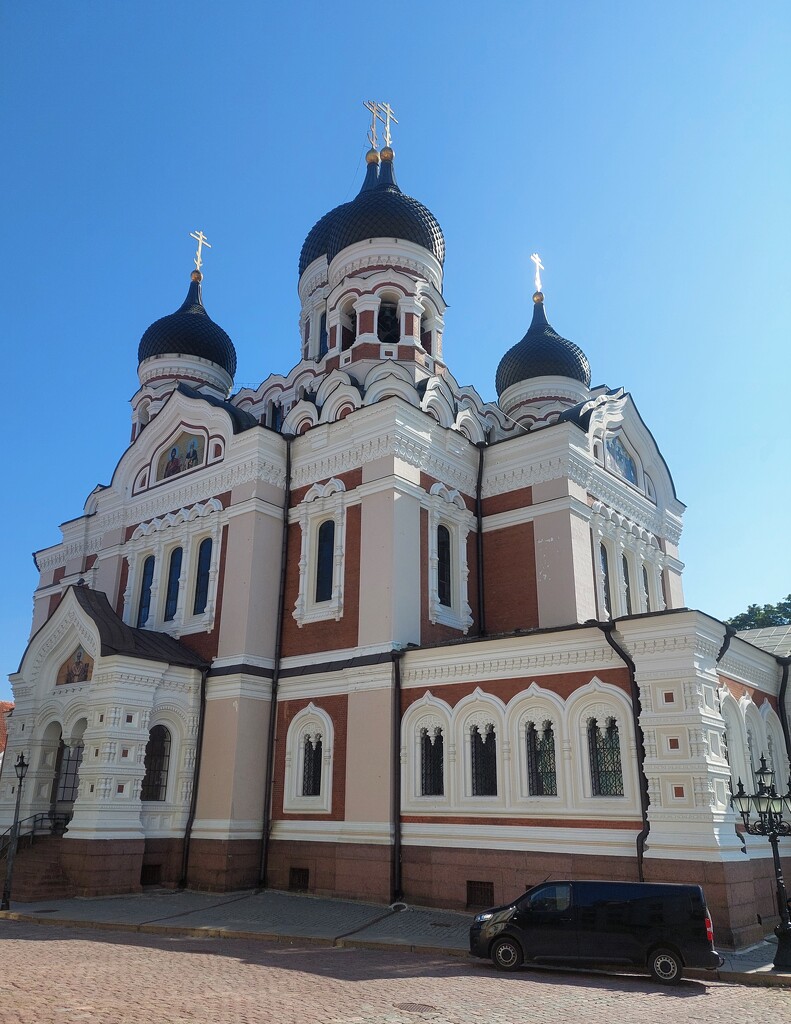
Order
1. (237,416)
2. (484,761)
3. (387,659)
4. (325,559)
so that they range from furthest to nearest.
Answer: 1. (237,416)
2. (325,559)
3. (387,659)
4. (484,761)

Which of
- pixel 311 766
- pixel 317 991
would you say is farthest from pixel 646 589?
pixel 317 991

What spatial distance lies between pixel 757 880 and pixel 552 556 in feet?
22.6

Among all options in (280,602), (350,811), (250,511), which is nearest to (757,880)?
(350,811)

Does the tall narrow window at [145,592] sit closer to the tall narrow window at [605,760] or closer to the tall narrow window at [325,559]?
the tall narrow window at [325,559]

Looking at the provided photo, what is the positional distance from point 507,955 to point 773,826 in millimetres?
3705

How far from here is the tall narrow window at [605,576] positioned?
686 inches

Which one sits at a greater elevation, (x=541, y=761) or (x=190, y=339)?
(x=190, y=339)

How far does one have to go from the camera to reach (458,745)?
1371cm

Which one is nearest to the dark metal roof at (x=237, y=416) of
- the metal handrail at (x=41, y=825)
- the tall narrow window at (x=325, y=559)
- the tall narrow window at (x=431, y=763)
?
the tall narrow window at (x=325, y=559)

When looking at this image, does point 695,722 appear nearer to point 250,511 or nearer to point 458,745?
point 458,745

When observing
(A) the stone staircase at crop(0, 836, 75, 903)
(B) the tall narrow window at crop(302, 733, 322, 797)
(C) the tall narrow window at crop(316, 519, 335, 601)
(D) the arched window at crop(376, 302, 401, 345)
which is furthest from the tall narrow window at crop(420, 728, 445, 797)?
(D) the arched window at crop(376, 302, 401, 345)

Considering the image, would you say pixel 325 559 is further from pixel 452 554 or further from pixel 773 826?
pixel 773 826

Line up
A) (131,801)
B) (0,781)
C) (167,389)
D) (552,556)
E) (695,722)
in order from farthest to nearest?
(167,389)
(0,781)
(552,556)
(131,801)
(695,722)

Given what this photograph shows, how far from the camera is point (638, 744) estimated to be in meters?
11.7
